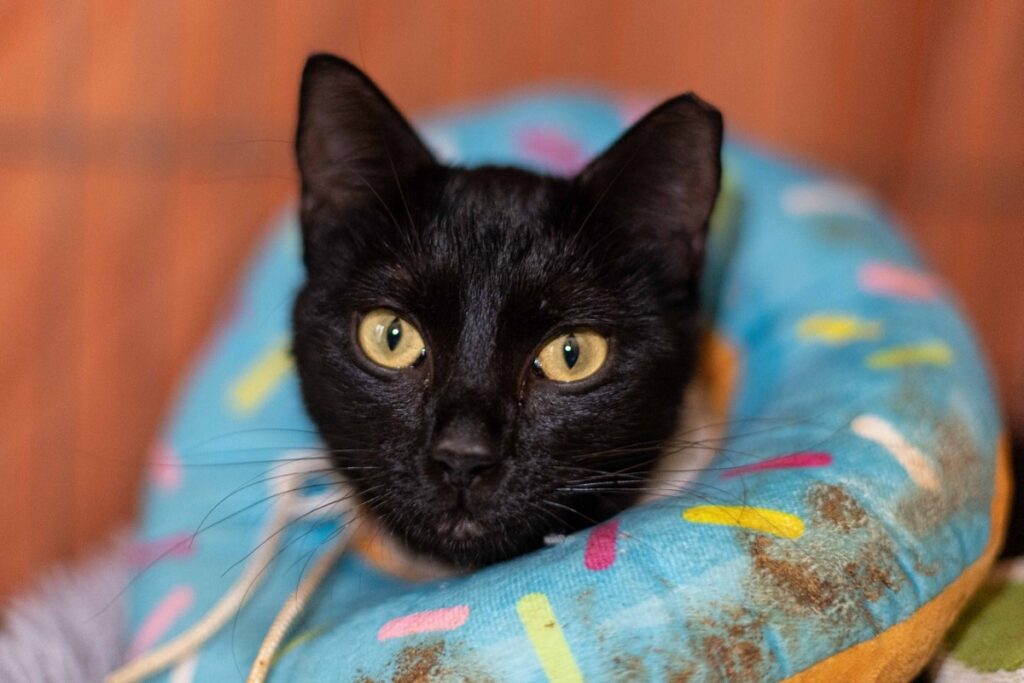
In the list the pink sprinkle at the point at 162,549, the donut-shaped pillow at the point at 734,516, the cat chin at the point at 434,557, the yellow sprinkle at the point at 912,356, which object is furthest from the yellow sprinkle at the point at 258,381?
the yellow sprinkle at the point at 912,356

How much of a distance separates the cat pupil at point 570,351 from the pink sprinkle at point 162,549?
0.64 meters

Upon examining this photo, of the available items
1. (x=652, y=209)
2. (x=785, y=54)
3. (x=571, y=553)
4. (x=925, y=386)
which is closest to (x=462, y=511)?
(x=571, y=553)

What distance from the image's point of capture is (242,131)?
1.90 metres

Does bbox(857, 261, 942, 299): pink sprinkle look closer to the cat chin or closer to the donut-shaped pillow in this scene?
the donut-shaped pillow

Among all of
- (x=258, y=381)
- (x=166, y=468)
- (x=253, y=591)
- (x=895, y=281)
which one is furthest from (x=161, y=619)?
(x=895, y=281)

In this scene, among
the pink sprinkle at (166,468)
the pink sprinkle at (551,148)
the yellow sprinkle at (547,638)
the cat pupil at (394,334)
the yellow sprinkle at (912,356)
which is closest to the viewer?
the yellow sprinkle at (547,638)

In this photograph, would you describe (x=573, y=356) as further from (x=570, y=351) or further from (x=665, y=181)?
(x=665, y=181)

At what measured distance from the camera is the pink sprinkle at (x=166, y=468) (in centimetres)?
151

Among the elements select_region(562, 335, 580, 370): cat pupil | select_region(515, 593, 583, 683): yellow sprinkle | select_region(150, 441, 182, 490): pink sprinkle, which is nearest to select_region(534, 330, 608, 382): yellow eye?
select_region(562, 335, 580, 370): cat pupil

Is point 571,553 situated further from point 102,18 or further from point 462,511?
point 102,18

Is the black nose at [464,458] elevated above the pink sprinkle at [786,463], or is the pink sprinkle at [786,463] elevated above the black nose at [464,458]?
the black nose at [464,458]

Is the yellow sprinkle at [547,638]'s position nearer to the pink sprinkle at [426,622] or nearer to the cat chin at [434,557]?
the pink sprinkle at [426,622]

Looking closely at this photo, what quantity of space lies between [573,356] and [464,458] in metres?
0.21

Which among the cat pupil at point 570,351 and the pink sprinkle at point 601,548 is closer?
the pink sprinkle at point 601,548
